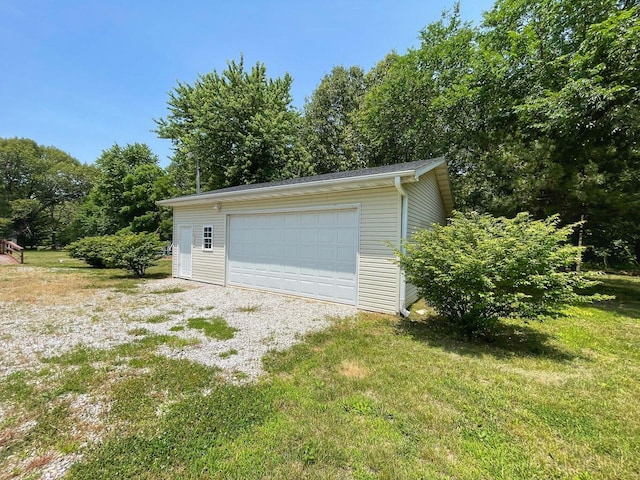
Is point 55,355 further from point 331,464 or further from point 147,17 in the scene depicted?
point 147,17

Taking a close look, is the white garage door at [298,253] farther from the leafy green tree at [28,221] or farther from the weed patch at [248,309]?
the leafy green tree at [28,221]

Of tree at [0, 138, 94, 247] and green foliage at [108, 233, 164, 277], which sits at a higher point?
tree at [0, 138, 94, 247]

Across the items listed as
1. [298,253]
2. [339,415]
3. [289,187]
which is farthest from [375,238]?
[339,415]

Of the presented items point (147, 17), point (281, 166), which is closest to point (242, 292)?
point (147, 17)

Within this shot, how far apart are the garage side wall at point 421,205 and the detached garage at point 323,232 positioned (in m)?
0.02

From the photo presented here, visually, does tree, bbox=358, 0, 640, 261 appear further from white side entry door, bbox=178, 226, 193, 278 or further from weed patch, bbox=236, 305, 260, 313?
white side entry door, bbox=178, 226, 193, 278

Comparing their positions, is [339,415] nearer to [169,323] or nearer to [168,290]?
[169,323]

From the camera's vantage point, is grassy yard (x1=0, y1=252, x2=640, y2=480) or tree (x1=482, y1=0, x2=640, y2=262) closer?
grassy yard (x1=0, y1=252, x2=640, y2=480)

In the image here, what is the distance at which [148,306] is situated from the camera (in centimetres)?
604

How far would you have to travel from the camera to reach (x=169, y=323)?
4914mm

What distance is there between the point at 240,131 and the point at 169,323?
1578cm

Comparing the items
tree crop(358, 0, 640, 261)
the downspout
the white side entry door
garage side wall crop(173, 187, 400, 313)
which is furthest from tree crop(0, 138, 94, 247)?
tree crop(358, 0, 640, 261)

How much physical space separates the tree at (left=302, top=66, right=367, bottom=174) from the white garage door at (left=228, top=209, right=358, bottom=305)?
475 inches

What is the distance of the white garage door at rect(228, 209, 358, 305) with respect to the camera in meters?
6.25
